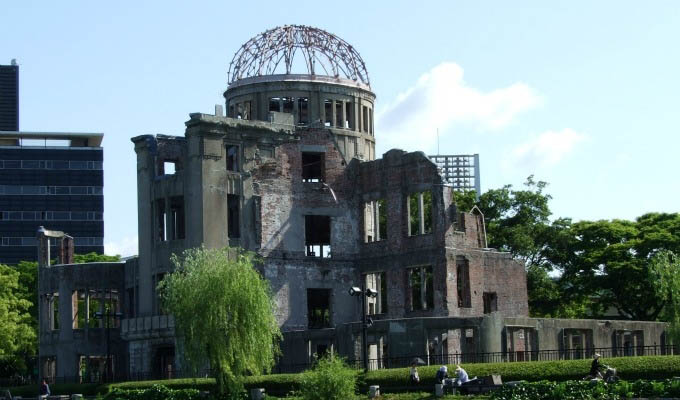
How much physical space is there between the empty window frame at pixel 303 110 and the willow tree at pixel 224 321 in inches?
914

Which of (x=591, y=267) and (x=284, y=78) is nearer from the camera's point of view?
(x=284, y=78)

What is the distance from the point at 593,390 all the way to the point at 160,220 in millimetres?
28855

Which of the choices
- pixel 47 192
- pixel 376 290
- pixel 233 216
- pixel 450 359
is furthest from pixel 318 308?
pixel 47 192

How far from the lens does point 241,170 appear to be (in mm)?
62312

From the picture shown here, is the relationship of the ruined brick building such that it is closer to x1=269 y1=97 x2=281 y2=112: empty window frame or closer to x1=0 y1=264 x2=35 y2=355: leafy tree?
x1=269 y1=97 x2=281 y2=112: empty window frame

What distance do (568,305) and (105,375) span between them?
32.1 metres

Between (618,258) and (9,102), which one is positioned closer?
(618,258)

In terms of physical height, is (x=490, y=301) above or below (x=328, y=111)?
below

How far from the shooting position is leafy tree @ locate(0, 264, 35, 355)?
7388cm

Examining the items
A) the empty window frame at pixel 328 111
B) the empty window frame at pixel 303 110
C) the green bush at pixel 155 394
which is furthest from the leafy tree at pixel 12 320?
the green bush at pixel 155 394

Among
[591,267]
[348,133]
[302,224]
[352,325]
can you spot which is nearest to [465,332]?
[352,325]

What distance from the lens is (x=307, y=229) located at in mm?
67562

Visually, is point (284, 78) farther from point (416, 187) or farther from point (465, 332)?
point (465, 332)

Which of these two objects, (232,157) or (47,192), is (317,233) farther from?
(47,192)
